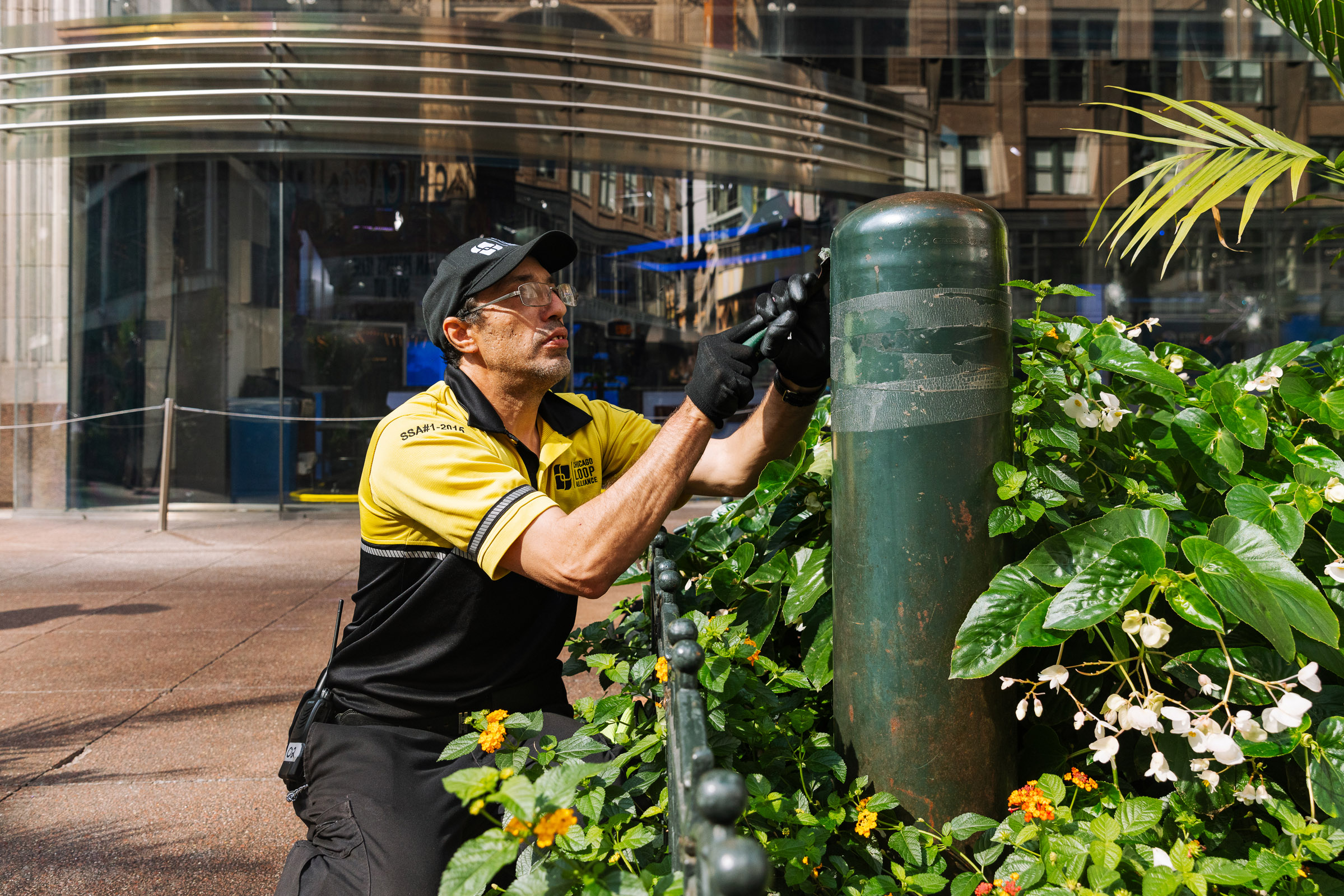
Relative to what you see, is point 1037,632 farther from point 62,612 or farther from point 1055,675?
point 62,612

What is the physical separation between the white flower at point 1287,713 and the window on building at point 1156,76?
13336mm

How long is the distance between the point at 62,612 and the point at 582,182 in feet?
23.3

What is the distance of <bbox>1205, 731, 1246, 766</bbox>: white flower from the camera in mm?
1339

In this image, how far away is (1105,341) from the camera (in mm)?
1840

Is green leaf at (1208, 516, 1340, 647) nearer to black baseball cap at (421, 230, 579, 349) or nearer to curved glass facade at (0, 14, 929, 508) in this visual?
black baseball cap at (421, 230, 579, 349)

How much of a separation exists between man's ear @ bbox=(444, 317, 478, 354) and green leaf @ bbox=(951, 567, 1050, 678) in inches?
58.1

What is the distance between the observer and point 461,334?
246cm

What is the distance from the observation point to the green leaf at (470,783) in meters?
1.22

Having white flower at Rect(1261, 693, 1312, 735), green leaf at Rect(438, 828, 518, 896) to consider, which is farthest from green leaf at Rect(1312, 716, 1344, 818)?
green leaf at Rect(438, 828, 518, 896)

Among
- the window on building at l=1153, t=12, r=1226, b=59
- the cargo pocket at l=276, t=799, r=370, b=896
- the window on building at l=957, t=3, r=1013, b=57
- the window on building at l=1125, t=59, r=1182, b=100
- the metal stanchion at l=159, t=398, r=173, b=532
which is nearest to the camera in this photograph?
the cargo pocket at l=276, t=799, r=370, b=896

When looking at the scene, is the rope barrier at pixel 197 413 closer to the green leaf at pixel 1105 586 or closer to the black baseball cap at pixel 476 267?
the black baseball cap at pixel 476 267

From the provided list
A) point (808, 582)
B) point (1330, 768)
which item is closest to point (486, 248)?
point (808, 582)

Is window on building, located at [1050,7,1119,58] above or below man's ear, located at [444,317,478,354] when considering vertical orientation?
above

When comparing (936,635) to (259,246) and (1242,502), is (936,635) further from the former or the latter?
(259,246)
